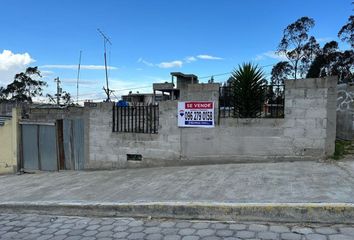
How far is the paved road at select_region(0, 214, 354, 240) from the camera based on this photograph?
15.5 ft

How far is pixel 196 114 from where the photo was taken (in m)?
9.23

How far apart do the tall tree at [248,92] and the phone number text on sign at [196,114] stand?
2.19ft

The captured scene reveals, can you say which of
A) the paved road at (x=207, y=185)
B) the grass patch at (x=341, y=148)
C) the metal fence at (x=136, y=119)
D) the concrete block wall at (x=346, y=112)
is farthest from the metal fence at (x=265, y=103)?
the concrete block wall at (x=346, y=112)

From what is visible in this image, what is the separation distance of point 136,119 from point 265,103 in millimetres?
3641

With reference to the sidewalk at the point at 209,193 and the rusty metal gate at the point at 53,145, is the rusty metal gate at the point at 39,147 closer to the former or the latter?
the rusty metal gate at the point at 53,145

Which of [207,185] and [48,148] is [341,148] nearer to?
[207,185]

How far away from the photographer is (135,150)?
33.1 feet

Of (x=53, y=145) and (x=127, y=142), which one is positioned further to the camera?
(x=53, y=145)

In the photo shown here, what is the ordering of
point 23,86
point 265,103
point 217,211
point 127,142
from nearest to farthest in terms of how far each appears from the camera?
point 217,211, point 265,103, point 127,142, point 23,86

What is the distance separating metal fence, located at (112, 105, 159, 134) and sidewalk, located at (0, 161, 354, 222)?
1.25m

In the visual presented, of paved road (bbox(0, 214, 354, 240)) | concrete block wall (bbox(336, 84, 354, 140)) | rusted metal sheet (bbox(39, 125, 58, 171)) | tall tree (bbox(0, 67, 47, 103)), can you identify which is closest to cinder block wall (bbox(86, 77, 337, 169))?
rusted metal sheet (bbox(39, 125, 58, 171))

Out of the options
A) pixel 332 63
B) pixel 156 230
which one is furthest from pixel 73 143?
pixel 332 63

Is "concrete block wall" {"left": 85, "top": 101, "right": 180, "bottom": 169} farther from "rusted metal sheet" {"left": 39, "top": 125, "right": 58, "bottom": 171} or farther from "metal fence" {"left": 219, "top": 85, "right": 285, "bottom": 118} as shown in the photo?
"rusted metal sheet" {"left": 39, "top": 125, "right": 58, "bottom": 171}

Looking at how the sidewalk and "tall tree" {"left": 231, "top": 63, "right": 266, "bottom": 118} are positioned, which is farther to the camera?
"tall tree" {"left": 231, "top": 63, "right": 266, "bottom": 118}
